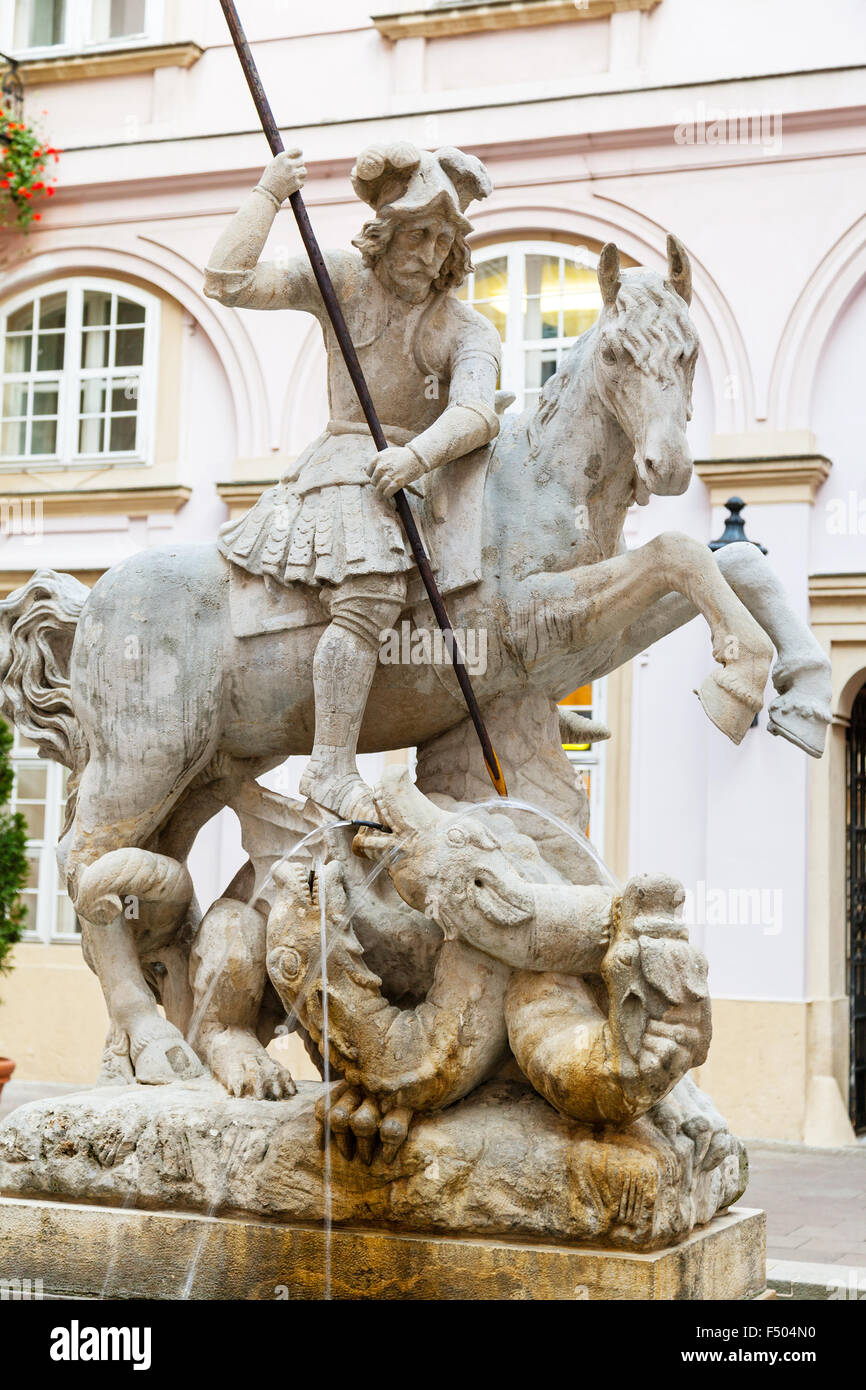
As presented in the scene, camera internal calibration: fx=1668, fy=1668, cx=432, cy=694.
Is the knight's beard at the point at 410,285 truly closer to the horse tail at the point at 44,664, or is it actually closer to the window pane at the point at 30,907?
the horse tail at the point at 44,664

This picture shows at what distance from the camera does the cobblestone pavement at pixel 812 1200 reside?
5910 mm

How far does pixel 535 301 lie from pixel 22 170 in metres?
3.65

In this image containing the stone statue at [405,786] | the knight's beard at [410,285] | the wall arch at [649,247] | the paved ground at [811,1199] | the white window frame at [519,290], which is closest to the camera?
the stone statue at [405,786]

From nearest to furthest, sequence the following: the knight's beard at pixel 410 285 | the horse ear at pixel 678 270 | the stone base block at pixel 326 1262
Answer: the stone base block at pixel 326 1262 → the horse ear at pixel 678 270 → the knight's beard at pixel 410 285

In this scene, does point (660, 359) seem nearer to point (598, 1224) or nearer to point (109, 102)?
point (598, 1224)

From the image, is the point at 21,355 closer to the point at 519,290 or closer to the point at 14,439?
the point at 14,439

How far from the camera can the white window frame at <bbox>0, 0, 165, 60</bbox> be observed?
38.5 ft

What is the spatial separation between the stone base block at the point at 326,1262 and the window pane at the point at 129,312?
8.98 metres

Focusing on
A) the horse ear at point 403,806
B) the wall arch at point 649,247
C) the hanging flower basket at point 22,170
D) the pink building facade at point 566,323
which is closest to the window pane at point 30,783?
the pink building facade at point 566,323

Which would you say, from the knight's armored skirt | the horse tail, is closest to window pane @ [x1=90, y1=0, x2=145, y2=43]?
the horse tail

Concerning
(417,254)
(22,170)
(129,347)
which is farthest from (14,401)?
(417,254)

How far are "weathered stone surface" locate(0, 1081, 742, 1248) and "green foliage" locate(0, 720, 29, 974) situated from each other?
526cm

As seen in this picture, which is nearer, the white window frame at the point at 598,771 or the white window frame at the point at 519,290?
the white window frame at the point at 598,771
